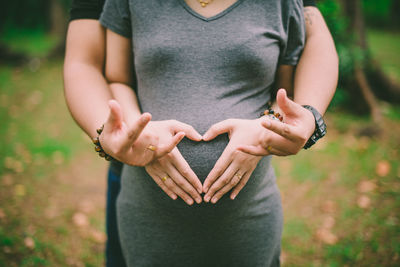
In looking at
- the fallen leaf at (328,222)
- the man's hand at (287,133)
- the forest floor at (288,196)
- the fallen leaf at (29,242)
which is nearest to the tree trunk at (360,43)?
the forest floor at (288,196)

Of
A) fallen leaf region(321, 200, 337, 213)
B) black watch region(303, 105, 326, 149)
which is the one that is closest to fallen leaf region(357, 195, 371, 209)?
fallen leaf region(321, 200, 337, 213)

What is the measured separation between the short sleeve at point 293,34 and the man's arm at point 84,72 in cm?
80

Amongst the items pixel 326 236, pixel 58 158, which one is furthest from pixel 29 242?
pixel 326 236

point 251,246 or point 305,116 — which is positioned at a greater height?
point 305,116

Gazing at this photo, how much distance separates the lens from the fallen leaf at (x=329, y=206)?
338 centimetres

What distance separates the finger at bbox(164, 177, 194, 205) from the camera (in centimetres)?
102

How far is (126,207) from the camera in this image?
1206 millimetres

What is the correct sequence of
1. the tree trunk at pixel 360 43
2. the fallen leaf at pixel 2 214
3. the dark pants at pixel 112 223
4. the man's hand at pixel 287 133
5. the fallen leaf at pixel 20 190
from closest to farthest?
1. the man's hand at pixel 287 133
2. the dark pants at pixel 112 223
3. the fallen leaf at pixel 2 214
4. the fallen leaf at pixel 20 190
5. the tree trunk at pixel 360 43

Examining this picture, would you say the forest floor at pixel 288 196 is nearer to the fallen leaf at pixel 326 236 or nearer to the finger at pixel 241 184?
the fallen leaf at pixel 326 236

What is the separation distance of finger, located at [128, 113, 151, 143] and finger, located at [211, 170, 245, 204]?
42cm

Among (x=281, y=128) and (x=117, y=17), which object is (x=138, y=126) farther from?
(x=117, y=17)

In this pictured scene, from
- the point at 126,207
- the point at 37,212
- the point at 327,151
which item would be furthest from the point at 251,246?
the point at 327,151

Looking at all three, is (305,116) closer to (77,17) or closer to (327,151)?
(77,17)

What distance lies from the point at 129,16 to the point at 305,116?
812 millimetres
